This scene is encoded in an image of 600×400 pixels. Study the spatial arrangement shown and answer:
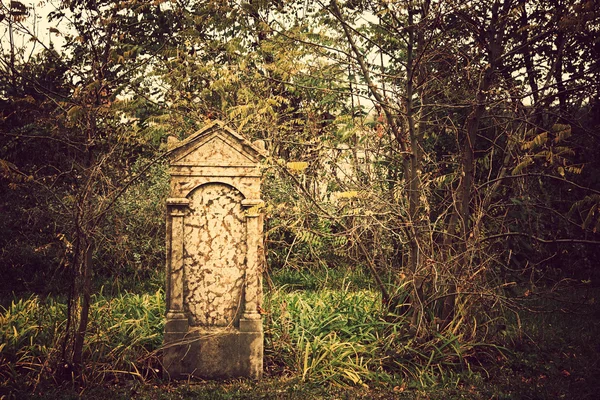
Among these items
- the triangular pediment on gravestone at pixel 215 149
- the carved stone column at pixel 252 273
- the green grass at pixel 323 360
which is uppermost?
the triangular pediment on gravestone at pixel 215 149

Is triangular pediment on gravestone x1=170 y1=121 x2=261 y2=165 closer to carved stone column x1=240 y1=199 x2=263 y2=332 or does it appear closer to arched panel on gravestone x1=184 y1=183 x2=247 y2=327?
arched panel on gravestone x1=184 y1=183 x2=247 y2=327

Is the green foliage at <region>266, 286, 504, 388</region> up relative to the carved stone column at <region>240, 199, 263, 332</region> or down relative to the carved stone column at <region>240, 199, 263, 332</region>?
down

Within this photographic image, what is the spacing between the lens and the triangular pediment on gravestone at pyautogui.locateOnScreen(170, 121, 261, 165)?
16.2 feet

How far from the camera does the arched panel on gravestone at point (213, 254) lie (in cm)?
505

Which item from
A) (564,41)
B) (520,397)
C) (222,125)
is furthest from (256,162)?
(564,41)

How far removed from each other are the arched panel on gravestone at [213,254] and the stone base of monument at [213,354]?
134 mm

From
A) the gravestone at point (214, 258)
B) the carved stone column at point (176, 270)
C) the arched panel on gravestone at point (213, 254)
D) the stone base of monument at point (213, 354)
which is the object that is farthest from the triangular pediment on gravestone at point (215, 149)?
the stone base of monument at point (213, 354)

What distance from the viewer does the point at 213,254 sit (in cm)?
506

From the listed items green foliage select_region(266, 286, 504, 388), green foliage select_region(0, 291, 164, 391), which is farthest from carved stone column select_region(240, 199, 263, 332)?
green foliage select_region(0, 291, 164, 391)

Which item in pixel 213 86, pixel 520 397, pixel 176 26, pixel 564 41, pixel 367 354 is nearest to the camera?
pixel 520 397

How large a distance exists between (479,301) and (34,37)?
16.1ft

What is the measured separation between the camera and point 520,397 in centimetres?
452

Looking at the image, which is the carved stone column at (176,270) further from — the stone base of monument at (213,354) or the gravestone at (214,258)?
the stone base of monument at (213,354)

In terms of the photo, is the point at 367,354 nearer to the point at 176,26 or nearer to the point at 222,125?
the point at 222,125
